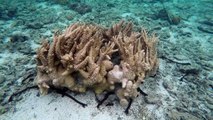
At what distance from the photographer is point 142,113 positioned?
3.54 metres

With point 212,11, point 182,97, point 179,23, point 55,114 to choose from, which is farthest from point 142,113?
point 212,11

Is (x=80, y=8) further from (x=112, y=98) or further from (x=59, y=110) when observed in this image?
(x=59, y=110)

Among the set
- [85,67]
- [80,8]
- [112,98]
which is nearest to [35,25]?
[80,8]

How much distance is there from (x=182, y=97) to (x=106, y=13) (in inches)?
228

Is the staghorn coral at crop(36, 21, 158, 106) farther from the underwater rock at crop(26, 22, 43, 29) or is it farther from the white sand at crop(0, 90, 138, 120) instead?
the underwater rock at crop(26, 22, 43, 29)

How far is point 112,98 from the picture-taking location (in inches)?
145

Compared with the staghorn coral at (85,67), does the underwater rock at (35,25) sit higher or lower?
lower

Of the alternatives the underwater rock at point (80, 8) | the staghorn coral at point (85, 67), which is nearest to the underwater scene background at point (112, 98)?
the underwater rock at point (80, 8)

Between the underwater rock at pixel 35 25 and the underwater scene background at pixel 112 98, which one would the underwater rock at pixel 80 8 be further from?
the underwater rock at pixel 35 25

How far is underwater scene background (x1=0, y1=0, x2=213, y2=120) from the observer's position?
11.5ft

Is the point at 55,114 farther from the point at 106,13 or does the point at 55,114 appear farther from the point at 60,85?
the point at 106,13

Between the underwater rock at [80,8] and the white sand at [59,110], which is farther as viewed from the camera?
the underwater rock at [80,8]

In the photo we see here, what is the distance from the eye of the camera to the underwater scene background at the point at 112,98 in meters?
3.50

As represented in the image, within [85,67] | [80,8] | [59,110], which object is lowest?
[80,8]
